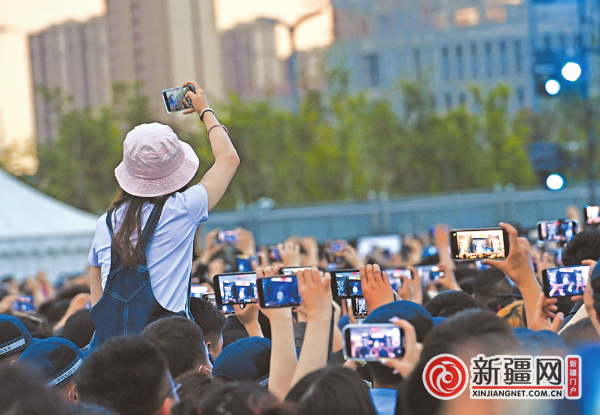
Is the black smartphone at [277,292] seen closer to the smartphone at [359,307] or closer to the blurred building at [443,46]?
the smartphone at [359,307]

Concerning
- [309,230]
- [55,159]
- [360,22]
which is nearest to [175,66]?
[360,22]

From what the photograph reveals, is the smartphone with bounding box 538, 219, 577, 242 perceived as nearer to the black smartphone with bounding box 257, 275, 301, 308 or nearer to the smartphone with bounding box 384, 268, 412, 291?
the smartphone with bounding box 384, 268, 412, 291

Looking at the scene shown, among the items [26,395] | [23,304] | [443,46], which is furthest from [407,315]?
[443,46]

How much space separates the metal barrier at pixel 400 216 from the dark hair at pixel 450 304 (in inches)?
938

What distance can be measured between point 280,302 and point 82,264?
1931 cm

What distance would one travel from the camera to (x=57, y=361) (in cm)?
384

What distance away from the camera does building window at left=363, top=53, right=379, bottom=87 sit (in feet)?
258

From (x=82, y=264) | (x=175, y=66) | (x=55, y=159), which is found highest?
(x=175, y=66)

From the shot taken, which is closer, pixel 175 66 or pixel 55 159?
pixel 55 159

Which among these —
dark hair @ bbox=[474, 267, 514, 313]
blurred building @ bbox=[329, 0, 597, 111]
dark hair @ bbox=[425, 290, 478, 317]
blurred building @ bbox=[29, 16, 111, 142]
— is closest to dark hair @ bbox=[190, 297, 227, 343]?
dark hair @ bbox=[425, 290, 478, 317]

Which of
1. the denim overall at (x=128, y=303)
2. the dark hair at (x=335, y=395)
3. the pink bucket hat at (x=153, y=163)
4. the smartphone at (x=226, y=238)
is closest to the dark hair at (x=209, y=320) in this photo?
the denim overall at (x=128, y=303)

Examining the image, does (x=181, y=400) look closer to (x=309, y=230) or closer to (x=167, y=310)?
(x=167, y=310)

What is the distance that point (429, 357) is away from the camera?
2898 millimetres

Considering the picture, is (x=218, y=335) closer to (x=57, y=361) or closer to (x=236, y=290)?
(x=236, y=290)
